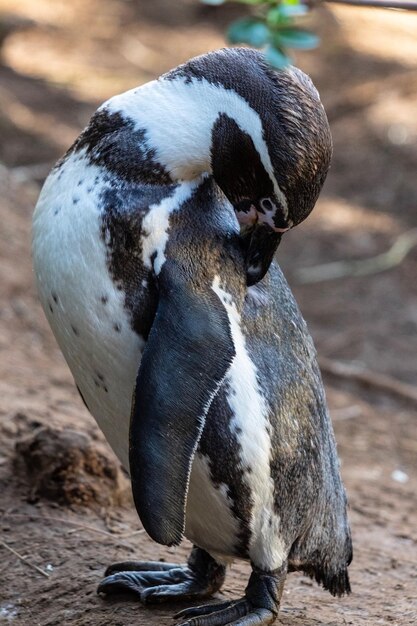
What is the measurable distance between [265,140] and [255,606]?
4.17 feet

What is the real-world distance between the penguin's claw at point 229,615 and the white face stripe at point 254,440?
0.42 ft

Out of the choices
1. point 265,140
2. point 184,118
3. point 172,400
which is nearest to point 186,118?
point 184,118

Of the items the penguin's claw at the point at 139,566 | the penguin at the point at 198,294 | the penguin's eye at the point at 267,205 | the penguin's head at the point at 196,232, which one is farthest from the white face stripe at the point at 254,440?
the penguin's claw at the point at 139,566

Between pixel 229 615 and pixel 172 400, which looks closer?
pixel 172 400

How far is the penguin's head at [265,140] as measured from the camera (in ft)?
8.27

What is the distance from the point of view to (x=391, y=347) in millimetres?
6535

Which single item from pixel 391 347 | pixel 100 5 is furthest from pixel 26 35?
pixel 391 347

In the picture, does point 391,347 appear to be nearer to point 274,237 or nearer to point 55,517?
point 55,517

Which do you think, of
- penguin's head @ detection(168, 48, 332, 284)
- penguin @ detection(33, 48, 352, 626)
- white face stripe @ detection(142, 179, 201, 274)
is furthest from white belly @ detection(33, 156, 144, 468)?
penguin's head @ detection(168, 48, 332, 284)

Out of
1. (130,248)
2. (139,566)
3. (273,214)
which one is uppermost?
(273,214)

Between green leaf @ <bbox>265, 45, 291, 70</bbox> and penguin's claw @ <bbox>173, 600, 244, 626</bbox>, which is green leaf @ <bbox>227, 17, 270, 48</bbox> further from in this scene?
penguin's claw @ <bbox>173, 600, 244, 626</bbox>

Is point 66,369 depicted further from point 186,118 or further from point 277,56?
point 277,56

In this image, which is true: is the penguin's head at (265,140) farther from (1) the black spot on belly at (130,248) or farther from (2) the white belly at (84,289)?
(2) the white belly at (84,289)

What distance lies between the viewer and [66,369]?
520 centimetres
